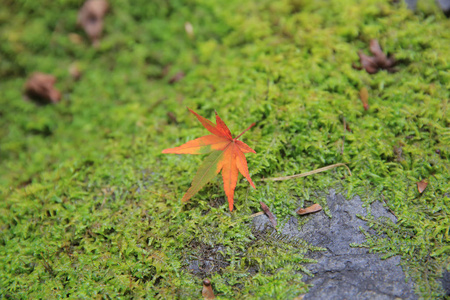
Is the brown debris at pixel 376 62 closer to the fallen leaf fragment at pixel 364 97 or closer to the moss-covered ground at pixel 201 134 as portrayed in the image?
the moss-covered ground at pixel 201 134

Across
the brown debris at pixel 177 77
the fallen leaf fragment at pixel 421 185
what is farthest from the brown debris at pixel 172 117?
the fallen leaf fragment at pixel 421 185

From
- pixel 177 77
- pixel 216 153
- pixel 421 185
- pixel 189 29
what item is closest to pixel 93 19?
pixel 189 29

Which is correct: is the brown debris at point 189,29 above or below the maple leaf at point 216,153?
above

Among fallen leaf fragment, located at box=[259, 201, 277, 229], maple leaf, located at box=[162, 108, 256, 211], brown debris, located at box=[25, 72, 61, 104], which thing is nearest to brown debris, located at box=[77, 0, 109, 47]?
brown debris, located at box=[25, 72, 61, 104]

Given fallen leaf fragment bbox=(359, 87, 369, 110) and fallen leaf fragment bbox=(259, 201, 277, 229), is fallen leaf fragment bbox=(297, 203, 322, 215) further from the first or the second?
fallen leaf fragment bbox=(359, 87, 369, 110)

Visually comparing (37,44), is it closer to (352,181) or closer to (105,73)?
(105,73)

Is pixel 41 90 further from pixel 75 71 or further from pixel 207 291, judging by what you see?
pixel 207 291
